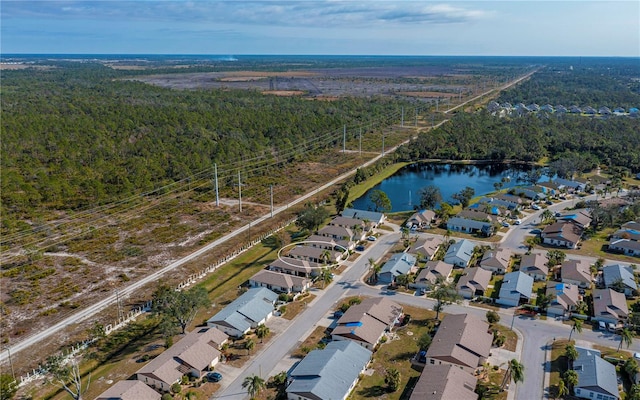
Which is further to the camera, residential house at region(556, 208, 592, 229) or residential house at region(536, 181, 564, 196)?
residential house at region(536, 181, 564, 196)

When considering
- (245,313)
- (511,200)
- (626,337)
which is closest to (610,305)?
(626,337)

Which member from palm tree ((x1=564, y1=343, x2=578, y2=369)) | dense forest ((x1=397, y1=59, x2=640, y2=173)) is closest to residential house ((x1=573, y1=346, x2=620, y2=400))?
palm tree ((x1=564, y1=343, x2=578, y2=369))

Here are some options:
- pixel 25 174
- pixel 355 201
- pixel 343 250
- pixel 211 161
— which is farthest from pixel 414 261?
pixel 25 174

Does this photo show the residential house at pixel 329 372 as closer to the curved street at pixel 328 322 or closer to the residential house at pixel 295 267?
the curved street at pixel 328 322

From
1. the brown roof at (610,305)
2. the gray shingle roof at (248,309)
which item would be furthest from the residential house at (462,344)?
the gray shingle roof at (248,309)

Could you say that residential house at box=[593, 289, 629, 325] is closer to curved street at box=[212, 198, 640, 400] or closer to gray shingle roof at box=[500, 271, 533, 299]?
curved street at box=[212, 198, 640, 400]

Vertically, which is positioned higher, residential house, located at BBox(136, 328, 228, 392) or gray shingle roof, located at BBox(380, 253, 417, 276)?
gray shingle roof, located at BBox(380, 253, 417, 276)
